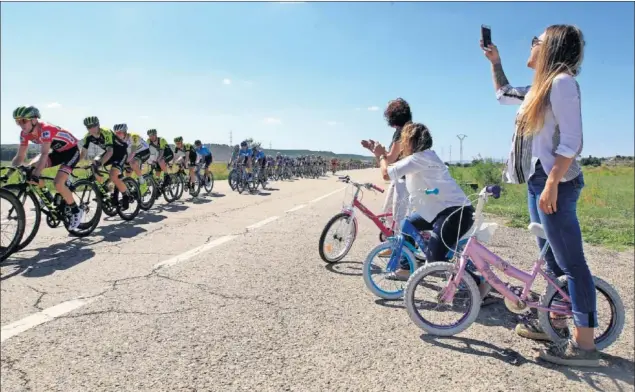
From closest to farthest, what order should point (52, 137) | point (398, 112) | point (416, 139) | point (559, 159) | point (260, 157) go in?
point (559, 159) → point (416, 139) → point (52, 137) → point (398, 112) → point (260, 157)

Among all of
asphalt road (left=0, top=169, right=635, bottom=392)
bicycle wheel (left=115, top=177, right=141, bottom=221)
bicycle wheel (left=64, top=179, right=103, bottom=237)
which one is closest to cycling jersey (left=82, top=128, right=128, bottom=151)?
bicycle wheel (left=115, top=177, right=141, bottom=221)

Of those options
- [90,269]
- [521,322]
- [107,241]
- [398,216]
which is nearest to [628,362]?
[521,322]

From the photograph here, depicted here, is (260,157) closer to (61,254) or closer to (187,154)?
(187,154)

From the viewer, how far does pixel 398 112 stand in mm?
4645

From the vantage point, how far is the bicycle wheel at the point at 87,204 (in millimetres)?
6082

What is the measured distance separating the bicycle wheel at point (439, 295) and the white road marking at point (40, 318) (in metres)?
2.88

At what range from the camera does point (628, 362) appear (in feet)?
9.50

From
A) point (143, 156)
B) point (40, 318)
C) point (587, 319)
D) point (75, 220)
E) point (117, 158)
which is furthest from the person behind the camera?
point (143, 156)

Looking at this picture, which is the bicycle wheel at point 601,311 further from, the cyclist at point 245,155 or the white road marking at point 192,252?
the cyclist at point 245,155

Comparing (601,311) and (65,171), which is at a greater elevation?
(65,171)

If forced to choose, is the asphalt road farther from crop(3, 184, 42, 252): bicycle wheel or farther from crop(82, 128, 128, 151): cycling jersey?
crop(82, 128, 128, 151): cycling jersey

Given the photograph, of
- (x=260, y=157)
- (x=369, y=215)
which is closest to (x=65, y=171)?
(x=369, y=215)

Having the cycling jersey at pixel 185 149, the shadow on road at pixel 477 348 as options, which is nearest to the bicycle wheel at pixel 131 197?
the cycling jersey at pixel 185 149

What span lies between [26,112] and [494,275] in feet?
14.0
